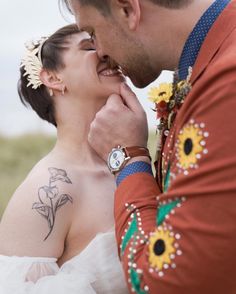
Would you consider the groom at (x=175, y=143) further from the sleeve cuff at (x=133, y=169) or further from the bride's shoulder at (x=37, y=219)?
the bride's shoulder at (x=37, y=219)

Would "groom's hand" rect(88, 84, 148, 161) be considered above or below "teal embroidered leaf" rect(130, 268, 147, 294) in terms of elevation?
above

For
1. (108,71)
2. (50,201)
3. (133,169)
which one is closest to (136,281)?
(133,169)

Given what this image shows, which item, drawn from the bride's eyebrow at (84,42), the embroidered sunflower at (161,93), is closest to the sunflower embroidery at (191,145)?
the embroidered sunflower at (161,93)

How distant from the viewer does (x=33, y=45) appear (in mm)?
3891

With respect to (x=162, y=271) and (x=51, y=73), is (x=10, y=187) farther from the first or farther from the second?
(x=162, y=271)

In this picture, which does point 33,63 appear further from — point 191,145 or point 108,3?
point 191,145

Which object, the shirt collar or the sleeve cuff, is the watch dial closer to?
the sleeve cuff

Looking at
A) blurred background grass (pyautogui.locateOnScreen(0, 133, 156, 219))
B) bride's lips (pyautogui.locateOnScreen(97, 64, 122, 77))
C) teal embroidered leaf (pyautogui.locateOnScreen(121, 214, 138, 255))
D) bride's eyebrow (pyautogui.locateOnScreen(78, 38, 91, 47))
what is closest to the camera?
teal embroidered leaf (pyautogui.locateOnScreen(121, 214, 138, 255))

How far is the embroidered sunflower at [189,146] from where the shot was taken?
2.45 meters

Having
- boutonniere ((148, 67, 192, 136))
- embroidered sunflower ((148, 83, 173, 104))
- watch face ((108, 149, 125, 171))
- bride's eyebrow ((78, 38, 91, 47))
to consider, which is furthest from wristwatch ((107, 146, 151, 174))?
bride's eyebrow ((78, 38, 91, 47))

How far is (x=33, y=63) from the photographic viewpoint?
151 inches

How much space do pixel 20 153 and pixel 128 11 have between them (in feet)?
32.8

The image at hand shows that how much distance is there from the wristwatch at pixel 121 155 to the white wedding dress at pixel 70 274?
1.97 ft

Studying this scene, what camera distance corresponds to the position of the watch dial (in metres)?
2.92
